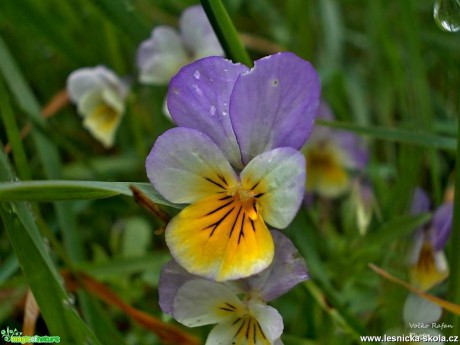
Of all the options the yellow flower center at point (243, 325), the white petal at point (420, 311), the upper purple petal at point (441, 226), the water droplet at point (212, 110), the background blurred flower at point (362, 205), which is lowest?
the background blurred flower at point (362, 205)

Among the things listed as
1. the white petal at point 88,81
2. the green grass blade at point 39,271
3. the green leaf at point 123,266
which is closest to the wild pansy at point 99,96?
the white petal at point 88,81

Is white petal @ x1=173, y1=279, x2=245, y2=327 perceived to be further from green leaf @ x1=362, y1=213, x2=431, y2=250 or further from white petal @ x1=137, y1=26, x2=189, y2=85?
white petal @ x1=137, y1=26, x2=189, y2=85

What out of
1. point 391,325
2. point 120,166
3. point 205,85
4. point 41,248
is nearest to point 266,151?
point 205,85

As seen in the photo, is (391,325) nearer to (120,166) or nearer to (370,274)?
(370,274)

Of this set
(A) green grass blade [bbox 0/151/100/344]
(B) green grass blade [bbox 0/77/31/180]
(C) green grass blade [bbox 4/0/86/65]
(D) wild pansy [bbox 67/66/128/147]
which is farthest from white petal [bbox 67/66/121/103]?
(A) green grass blade [bbox 0/151/100/344]

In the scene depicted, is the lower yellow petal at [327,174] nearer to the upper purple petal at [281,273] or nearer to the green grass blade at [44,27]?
the green grass blade at [44,27]
